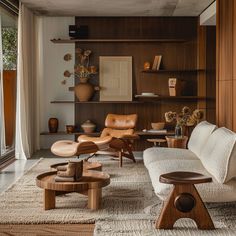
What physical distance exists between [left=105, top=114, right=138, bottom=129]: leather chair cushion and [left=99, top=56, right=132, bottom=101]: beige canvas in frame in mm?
861

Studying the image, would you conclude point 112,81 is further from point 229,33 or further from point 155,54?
point 229,33

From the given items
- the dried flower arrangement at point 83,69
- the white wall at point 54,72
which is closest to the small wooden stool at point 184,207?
the dried flower arrangement at point 83,69

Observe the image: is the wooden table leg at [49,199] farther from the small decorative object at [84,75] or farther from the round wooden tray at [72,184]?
the small decorative object at [84,75]

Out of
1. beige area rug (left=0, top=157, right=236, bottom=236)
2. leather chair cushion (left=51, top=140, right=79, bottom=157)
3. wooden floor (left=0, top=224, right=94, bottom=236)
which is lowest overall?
wooden floor (left=0, top=224, right=94, bottom=236)

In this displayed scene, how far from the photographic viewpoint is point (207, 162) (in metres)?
4.60

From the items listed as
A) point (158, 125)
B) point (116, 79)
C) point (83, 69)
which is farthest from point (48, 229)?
point (116, 79)

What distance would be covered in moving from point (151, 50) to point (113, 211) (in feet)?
16.7

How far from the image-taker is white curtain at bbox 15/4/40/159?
7855 millimetres

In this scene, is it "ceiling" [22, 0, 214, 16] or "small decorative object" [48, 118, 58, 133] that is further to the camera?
"small decorative object" [48, 118, 58, 133]

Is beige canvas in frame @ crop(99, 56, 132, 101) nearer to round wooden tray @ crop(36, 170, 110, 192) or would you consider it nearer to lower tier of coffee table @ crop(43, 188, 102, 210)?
round wooden tray @ crop(36, 170, 110, 192)

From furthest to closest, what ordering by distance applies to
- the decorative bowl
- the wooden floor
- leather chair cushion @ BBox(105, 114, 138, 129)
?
the decorative bowl, leather chair cushion @ BBox(105, 114, 138, 129), the wooden floor

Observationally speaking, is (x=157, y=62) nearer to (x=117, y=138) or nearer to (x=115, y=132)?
(x=115, y=132)

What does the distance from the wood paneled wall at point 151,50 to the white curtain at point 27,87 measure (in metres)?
0.90

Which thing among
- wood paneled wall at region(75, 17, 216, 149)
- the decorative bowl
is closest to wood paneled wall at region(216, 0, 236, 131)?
the decorative bowl
